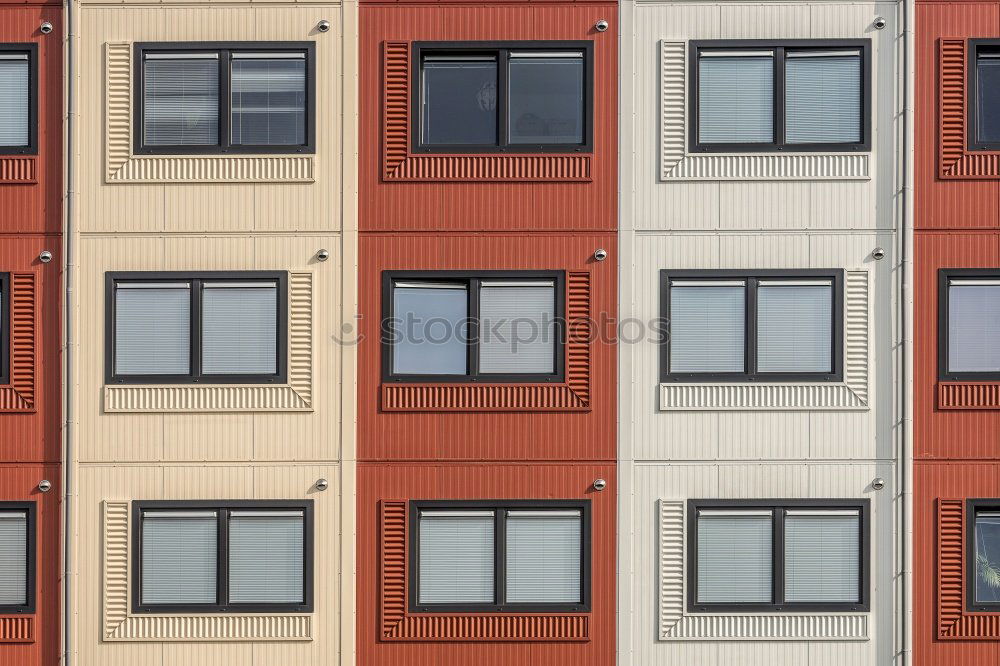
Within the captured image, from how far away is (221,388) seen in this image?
954cm

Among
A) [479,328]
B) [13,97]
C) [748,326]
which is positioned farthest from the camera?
[13,97]

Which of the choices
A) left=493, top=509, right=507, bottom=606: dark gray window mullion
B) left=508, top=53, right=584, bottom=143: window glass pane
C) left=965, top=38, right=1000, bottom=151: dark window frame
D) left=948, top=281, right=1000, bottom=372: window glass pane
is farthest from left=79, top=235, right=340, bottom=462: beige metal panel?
left=965, top=38, right=1000, bottom=151: dark window frame

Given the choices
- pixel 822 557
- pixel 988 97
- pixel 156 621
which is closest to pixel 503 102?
pixel 988 97

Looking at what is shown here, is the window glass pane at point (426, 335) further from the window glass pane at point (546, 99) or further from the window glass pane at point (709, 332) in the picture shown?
the window glass pane at point (709, 332)

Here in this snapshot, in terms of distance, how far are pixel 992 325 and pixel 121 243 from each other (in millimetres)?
11335

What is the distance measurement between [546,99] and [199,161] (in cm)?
460

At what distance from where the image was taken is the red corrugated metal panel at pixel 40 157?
9.62m

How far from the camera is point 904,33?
31.5 ft

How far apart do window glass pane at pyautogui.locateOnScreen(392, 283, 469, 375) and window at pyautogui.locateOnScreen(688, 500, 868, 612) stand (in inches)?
148

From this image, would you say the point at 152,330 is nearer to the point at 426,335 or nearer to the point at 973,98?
the point at 426,335

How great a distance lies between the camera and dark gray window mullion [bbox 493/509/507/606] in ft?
31.3

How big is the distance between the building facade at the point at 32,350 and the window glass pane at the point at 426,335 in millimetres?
4397

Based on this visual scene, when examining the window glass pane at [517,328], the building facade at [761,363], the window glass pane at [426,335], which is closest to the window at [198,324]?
the window glass pane at [426,335]

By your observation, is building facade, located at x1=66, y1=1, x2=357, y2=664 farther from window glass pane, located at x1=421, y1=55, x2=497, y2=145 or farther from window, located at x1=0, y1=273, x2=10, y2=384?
window glass pane, located at x1=421, y1=55, x2=497, y2=145
